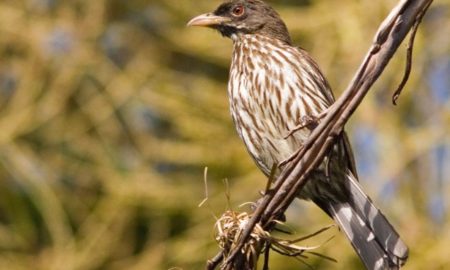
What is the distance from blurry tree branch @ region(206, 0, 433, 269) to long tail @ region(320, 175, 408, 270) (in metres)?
0.61

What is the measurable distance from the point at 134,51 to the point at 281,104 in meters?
6.56

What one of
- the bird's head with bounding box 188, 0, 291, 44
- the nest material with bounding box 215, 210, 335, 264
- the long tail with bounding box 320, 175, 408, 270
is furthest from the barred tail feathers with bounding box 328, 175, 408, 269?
the bird's head with bounding box 188, 0, 291, 44

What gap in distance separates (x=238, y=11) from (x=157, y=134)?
17.4 feet

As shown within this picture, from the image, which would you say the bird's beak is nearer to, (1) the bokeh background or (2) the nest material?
(2) the nest material

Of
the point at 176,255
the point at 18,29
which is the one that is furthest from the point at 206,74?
the point at 176,255

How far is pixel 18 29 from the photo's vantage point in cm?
1077

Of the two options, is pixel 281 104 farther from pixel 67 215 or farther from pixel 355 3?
pixel 67 215

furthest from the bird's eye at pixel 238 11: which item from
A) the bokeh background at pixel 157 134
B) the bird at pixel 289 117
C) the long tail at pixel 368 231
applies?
the bokeh background at pixel 157 134

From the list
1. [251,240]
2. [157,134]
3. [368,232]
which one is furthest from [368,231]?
[157,134]

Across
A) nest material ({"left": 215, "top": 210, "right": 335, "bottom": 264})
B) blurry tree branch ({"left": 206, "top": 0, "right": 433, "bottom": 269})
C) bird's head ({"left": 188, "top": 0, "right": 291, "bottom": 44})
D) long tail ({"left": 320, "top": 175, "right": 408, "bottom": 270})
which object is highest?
bird's head ({"left": 188, "top": 0, "right": 291, "bottom": 44})

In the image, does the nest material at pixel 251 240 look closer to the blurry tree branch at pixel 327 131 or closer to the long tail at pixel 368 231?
the blurry tree branch at pixel 327 131

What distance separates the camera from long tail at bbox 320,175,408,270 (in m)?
4.21

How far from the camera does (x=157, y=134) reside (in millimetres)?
11188

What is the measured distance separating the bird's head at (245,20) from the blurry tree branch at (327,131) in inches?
84.9
